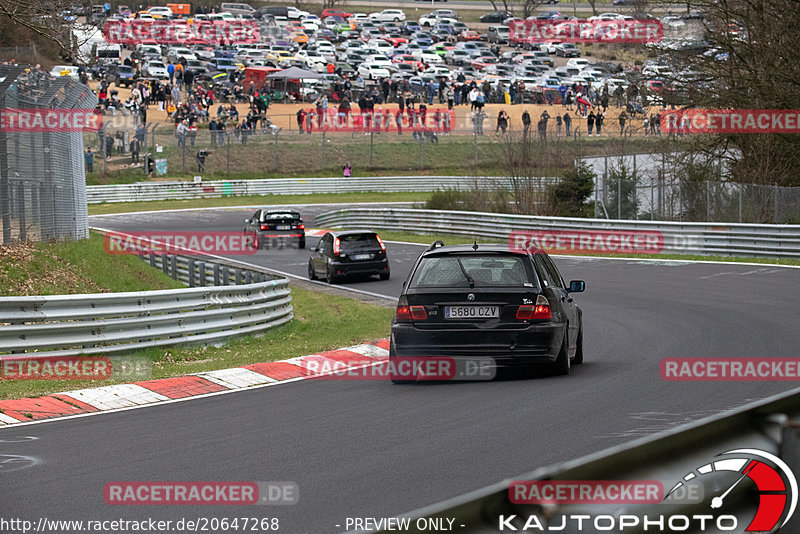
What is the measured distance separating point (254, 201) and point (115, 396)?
43.7 m

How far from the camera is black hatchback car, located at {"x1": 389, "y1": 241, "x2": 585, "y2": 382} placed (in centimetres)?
1052

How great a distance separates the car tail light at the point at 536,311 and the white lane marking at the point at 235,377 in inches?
Answer: 118

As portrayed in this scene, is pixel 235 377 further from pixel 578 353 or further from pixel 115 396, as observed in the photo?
pixel 578 353

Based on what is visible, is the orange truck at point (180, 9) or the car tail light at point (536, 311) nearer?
the car tail light at point (536, 311)

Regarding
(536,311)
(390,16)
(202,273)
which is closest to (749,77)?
(202,273)

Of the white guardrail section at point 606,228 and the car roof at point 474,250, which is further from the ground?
the car roof at point 474,250

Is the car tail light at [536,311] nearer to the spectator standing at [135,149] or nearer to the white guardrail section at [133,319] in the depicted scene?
the white guardrail section at [133,319]

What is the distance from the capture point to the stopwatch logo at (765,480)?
389 cm

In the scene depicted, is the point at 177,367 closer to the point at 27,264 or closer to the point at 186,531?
the point at 27,264
